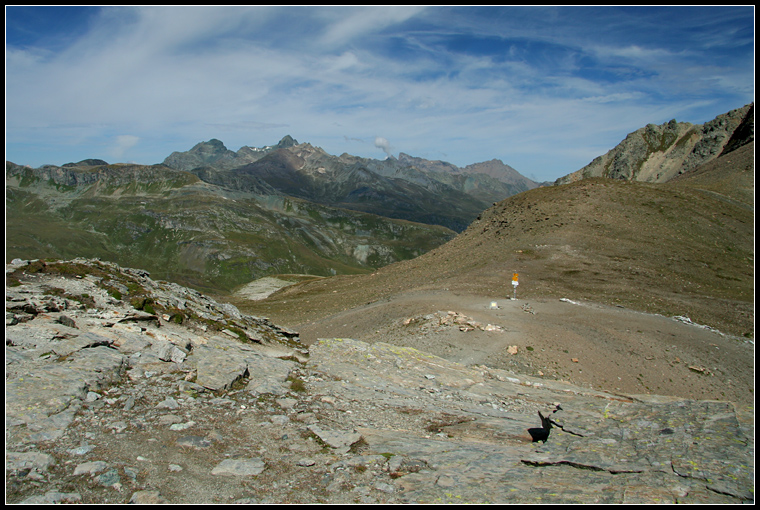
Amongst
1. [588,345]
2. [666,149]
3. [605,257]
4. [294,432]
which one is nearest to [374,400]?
[294,432]

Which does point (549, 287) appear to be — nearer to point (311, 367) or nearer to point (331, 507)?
point (311, 367)

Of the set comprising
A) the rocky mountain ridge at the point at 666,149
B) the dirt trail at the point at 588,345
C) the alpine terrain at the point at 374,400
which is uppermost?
the rocky mountain ridge at the point at 666,149

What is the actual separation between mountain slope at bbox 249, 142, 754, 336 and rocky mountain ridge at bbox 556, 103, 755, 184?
9966 centimetres

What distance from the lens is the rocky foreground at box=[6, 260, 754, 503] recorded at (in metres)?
7.40

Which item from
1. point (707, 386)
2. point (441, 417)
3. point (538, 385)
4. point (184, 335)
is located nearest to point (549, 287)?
point (707, 386)

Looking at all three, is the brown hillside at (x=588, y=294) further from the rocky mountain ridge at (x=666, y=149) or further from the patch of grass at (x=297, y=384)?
the rocky mountain ridge at (x=666, y=149)

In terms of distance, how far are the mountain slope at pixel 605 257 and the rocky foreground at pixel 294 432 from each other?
25942 millimetres

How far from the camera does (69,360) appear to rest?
11.5 m

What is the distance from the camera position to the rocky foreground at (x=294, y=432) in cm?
740

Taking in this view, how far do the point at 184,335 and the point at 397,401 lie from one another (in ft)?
29.9

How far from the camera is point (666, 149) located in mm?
178375

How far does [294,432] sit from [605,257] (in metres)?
45.5

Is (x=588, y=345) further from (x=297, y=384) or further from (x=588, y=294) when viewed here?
(x=297, y=384)

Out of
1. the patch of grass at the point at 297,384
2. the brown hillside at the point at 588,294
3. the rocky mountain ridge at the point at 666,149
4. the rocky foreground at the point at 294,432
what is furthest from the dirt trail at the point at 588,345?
the rocky mountain ridge at the point at 666,149
